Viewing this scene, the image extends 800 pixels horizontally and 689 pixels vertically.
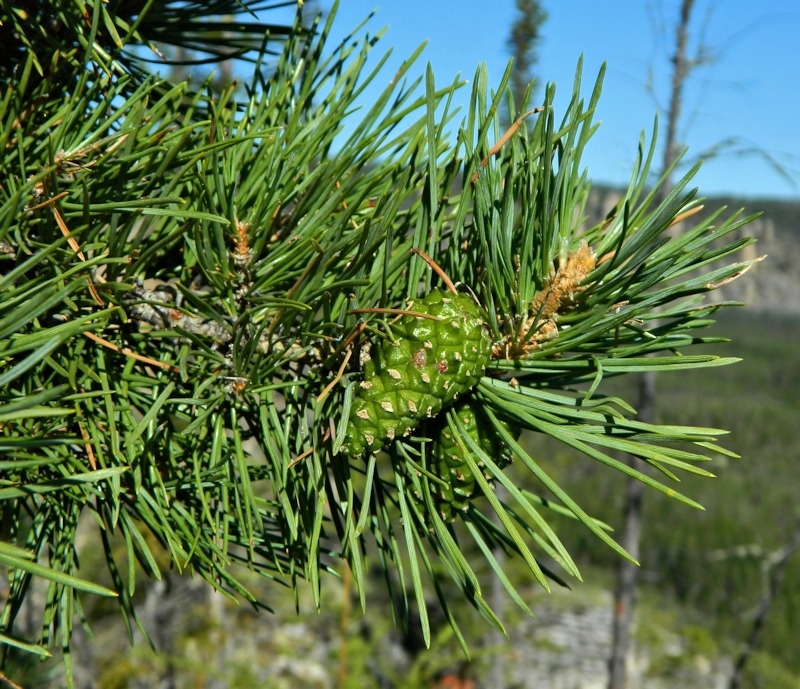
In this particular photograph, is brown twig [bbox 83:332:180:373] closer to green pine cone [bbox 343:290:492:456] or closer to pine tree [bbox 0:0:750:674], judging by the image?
pine tree [bbox 0:0:750:674]

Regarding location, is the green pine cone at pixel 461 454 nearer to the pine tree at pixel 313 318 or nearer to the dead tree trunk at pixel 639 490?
the pine tree at pixel 313 318

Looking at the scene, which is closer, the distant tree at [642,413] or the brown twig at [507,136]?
the brown twig at [507,136]

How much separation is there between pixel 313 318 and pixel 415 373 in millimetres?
95

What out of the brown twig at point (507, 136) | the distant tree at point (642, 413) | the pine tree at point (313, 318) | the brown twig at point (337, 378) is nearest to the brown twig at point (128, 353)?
the pine tree at point (313, 318)

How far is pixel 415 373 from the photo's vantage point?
46 centimetres

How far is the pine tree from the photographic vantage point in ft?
1.45

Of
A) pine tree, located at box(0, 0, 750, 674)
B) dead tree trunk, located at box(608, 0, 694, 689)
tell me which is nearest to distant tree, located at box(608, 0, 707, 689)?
dead tree trunk, located at box(608, 0, 694, 689)

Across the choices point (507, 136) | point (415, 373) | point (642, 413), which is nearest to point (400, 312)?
point (415, 373)

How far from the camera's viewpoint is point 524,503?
437 mm

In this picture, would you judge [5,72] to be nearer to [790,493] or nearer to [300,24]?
[300,24]

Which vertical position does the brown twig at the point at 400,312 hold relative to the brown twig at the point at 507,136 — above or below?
below

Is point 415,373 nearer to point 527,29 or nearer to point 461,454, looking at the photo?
point 461,454

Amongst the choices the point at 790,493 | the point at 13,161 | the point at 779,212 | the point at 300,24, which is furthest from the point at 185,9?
the point at 779,212

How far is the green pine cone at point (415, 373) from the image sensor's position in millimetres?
460
